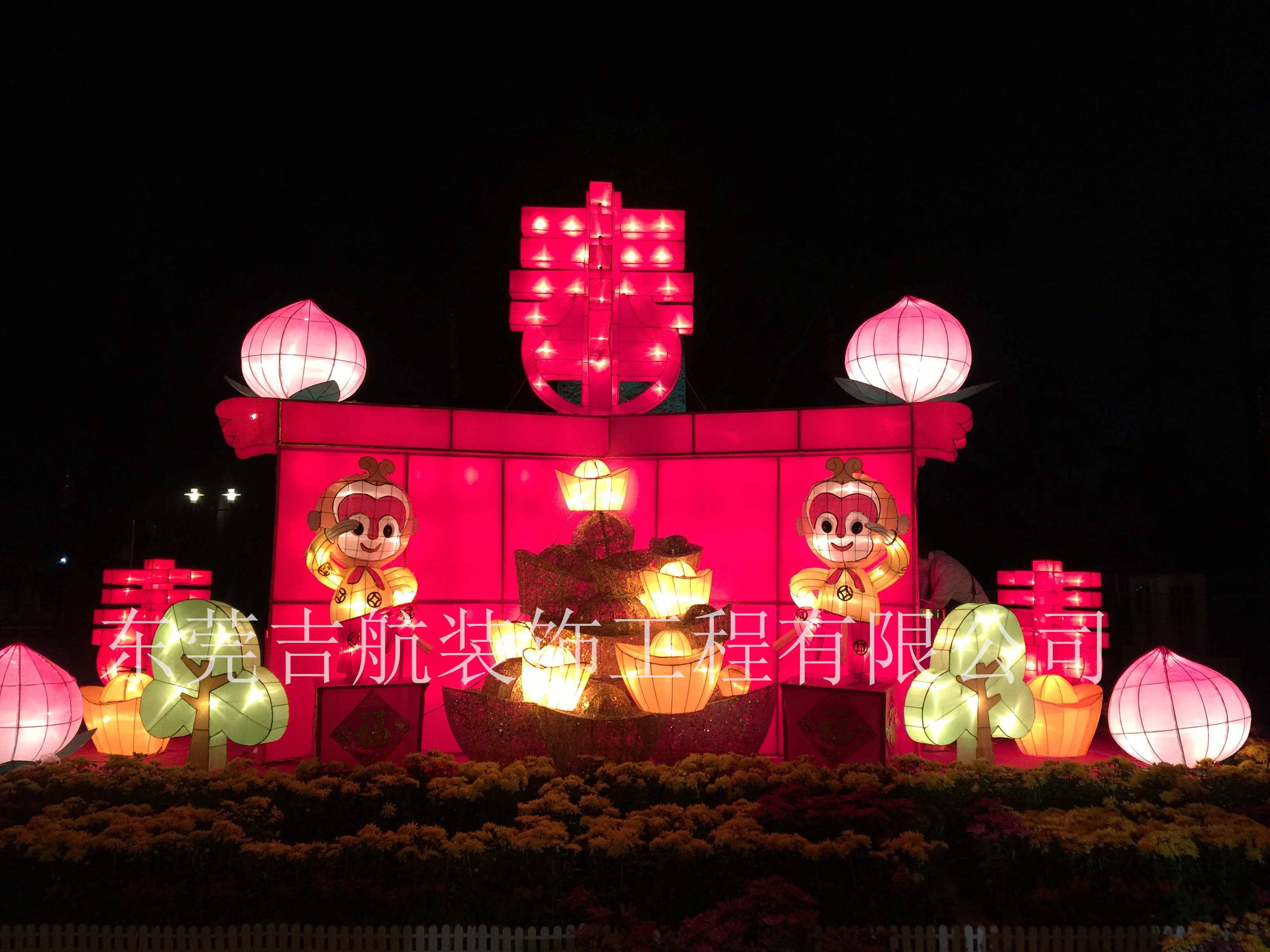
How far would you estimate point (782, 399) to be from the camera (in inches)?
642

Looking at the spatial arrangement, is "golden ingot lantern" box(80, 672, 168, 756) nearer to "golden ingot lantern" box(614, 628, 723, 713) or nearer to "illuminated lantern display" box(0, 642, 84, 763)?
"illuminated lantern display" box(0, 642, 84, 763)

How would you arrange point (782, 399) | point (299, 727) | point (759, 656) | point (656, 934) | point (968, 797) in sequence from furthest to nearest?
point (782, 399), point (759, 656), point (299, 727), point (968, 797), point (656, 934)

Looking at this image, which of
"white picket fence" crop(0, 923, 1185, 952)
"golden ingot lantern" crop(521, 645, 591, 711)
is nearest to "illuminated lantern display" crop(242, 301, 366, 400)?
"golden ingot lantern" crop(521, 645, 591, 711)

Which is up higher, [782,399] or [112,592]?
[782,399]

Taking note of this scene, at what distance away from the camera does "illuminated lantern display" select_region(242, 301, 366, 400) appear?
8.01 meters

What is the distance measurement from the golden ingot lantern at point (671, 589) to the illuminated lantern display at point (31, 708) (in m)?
3.99

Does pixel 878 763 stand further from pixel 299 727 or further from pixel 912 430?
pixel 299 727

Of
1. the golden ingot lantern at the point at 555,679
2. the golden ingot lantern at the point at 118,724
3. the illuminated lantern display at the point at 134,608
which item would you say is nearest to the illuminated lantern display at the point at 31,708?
the golden ingot lantern at the point at 118,724

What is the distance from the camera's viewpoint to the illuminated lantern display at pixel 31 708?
7.03 meters

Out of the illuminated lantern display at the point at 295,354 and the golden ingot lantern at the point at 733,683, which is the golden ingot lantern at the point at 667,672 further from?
the illuminated lantern display at the point at 295,354

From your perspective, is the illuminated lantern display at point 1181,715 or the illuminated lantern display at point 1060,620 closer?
the illuminated lantern display at point 1181,715

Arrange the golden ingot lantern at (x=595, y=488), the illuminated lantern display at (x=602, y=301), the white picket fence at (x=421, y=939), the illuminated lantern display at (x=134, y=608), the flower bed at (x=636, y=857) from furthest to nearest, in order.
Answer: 1. the illuminated lantern display at (x=602, y=301)
2. the illuminated lantern display at (x=134, y=608)
3. the golden ingot lantern at (x=595, y=488)
4. the flower bed at (x=636, y=857)
5. the white picket fence at (x=421, y=939)

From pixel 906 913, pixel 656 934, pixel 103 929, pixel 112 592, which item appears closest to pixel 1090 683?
pixel 906 913

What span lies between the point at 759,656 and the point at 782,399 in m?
8.46
